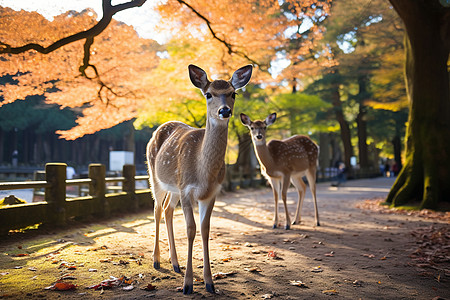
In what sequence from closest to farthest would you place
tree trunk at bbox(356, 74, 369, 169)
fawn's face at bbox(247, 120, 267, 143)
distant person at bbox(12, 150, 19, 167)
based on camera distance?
fawn's face at bbox(247, 120, 267, 143)
distant person at bbox(12, 150, 19, 167)
tree trunk at bbox(356, 74, 369, 169)

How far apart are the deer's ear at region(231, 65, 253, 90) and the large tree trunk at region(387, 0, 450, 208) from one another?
23.2 ft

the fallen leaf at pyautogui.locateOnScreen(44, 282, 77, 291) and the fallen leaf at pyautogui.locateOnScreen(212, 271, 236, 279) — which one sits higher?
the fallen leaf at pyautogui.locateOnScreen(44, 282, 77, 291)

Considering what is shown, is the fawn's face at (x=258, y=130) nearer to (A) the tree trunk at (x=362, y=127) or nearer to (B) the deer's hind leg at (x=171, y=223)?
(B) the deer's hind leg at (x=171, y=223)

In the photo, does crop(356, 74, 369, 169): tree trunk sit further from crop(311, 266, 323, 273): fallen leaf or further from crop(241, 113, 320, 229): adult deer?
crop(311, 266, 323, 273): fallen leaf

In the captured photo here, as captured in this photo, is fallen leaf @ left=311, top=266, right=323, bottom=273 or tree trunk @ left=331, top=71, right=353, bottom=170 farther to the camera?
tree trunk @ left=331, top=71, right=353, bottom=170

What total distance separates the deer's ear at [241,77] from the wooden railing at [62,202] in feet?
14.0

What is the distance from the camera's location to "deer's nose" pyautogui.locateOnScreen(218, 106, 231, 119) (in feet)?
11.5

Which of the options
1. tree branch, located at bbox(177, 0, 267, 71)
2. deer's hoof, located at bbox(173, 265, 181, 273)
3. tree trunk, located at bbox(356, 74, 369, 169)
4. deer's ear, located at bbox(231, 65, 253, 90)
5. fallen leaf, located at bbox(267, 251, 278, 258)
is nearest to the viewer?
deer's ear, located at bbox(231, 65, 253, 90)

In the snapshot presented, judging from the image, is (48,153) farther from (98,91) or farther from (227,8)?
(227,8)

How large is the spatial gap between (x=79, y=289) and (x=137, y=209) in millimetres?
6118

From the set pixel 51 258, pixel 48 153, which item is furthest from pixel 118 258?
pixel 48 153

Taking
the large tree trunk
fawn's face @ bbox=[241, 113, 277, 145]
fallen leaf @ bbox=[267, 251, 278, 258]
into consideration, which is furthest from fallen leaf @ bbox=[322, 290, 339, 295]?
the large tree trunk

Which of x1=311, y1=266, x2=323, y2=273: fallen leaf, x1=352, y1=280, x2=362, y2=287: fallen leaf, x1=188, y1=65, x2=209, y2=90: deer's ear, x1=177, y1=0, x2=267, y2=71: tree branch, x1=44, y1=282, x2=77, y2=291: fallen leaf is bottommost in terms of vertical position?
x1=311, y1=266, x2=323, y2=273: fallen leaf

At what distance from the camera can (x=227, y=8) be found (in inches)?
366
